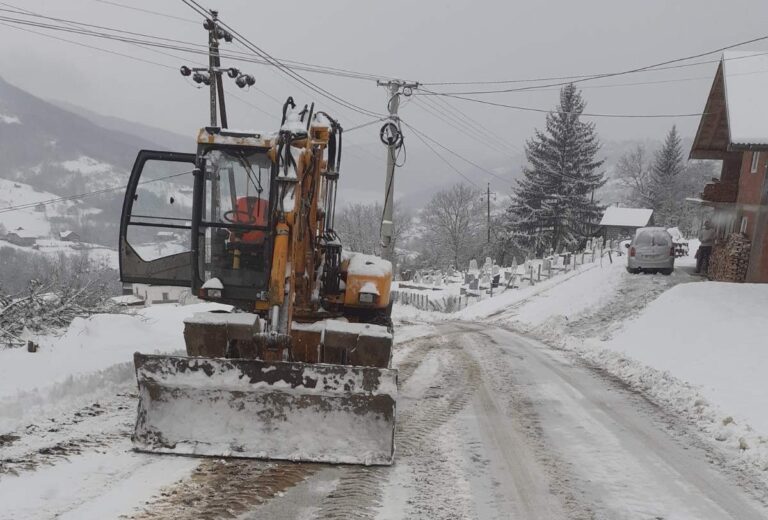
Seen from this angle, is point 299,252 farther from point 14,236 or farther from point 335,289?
point 14,236

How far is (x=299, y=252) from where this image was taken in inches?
229

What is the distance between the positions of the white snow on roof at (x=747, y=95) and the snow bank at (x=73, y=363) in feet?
49.2

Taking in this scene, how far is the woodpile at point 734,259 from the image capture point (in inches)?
627

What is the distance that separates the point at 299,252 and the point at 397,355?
4689 mm

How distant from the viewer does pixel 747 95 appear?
16.1m

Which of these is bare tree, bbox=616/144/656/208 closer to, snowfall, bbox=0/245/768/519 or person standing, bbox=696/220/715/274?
person standing, bbox=696/220/715/274

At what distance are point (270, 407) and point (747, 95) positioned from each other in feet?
57.9

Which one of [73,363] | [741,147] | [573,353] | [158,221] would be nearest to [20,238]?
[73,363]

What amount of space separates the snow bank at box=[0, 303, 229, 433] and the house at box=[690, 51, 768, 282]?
1510 cm

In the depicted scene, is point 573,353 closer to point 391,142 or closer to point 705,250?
point 391,142

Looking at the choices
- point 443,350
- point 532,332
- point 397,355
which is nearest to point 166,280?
point 397,355

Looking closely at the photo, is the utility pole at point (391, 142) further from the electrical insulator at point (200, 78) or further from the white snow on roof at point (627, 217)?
the white snow on roof at point (627, 217)

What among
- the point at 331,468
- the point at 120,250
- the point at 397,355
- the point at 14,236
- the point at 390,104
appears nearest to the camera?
the point at 331,468

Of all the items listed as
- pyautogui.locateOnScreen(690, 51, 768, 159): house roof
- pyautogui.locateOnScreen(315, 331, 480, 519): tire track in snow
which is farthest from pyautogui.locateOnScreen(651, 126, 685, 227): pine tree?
pyautogui.locateOnScreen(315, 331, 480, 519): tire track in snow
